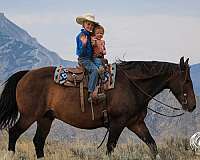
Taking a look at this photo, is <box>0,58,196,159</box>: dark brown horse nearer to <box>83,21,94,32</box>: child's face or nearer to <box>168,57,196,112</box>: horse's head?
<box>168,57,196,112</box>: horse's head

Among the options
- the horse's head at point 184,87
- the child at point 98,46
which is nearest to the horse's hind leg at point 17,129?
the child at point 98,46

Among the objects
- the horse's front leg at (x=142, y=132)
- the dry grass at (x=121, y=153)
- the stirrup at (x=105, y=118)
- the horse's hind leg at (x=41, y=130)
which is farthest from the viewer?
the horse's hind leg at (x=41, y=130)

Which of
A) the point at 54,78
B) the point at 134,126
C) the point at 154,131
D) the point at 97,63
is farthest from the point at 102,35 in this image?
the point at 154,131

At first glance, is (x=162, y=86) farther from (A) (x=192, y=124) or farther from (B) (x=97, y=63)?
(A) (x=192, y=124)

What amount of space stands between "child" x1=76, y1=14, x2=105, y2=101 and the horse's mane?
70 cm

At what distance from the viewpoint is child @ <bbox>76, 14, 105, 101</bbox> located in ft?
30.8

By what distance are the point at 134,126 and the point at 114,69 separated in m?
1.26

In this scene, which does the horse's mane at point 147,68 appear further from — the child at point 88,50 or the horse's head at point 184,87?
the child at point 88,50

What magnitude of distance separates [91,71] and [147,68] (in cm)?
125

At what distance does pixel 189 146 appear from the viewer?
11289 millimetres

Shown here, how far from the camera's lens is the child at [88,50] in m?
9.38

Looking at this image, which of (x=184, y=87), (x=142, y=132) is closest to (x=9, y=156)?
(x=142, y=132)

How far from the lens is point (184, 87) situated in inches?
376

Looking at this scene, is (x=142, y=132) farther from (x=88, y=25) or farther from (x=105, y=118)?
(x=88, y=25)
